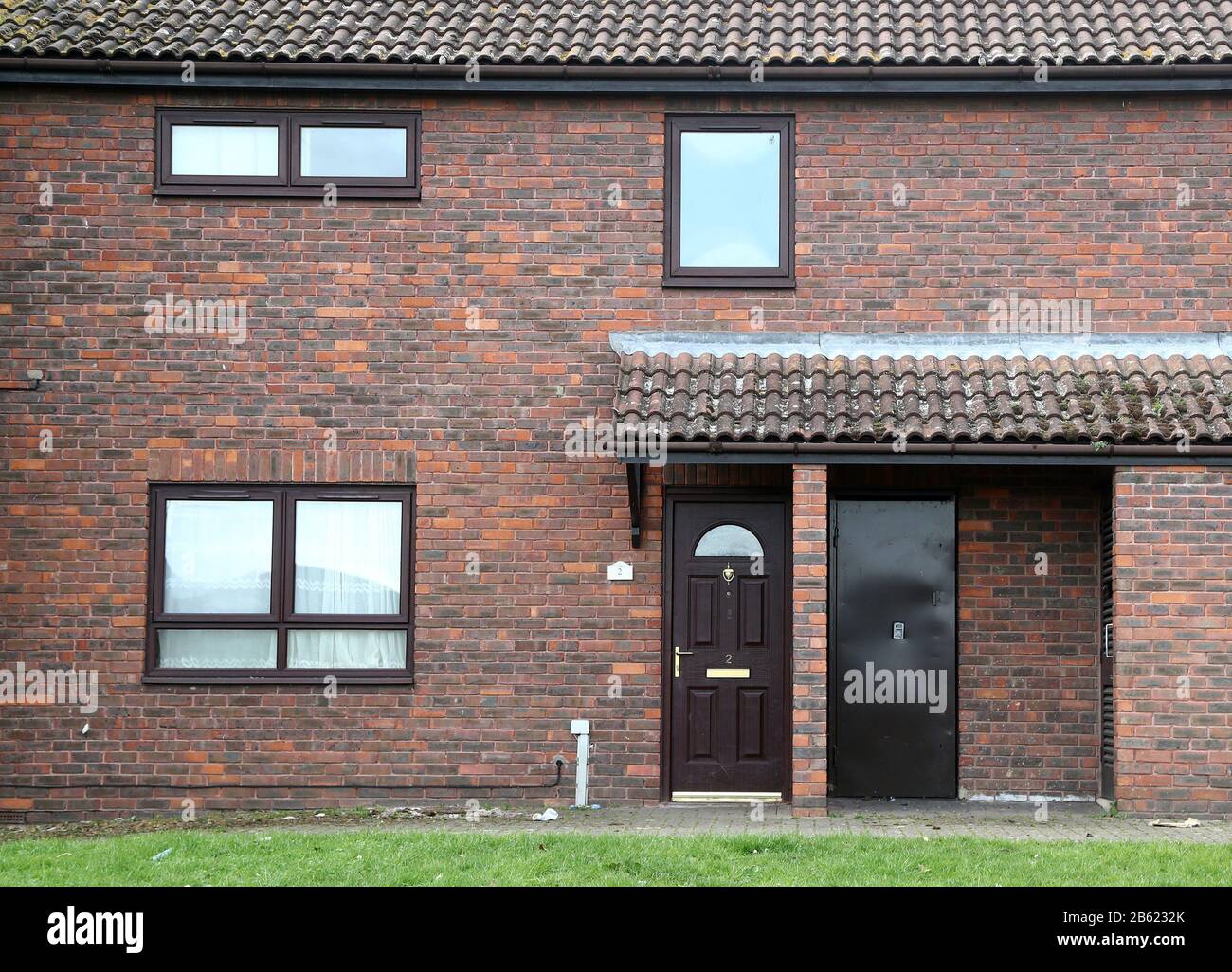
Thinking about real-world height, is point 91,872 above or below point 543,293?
below

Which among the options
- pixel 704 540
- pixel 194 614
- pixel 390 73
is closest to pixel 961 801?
pixel 704 540

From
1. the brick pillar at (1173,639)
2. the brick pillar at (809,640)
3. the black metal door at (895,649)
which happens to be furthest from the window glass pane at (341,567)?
the brick pillar at (1173,639)

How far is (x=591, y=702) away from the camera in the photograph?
39.0 ft

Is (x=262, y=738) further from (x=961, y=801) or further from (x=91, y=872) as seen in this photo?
(x=961, y=801)

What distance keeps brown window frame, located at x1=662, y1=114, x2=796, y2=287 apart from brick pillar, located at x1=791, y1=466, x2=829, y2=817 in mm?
1814

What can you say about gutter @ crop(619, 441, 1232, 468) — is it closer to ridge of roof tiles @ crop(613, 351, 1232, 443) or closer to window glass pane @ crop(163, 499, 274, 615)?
ridge of roof tiles @ crop(613, 351, 1232, 443)

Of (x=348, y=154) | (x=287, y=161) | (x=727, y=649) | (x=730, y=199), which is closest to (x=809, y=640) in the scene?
(x=727, y=649)

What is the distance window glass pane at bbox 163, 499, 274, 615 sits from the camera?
474 inches

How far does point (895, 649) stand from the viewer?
1210 centimetres

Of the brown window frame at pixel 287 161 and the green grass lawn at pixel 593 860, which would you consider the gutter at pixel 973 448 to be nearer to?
the green grass lawn at pixel 593 860

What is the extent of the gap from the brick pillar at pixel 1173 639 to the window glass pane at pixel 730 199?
3.40m

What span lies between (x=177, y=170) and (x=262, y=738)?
4601 mm

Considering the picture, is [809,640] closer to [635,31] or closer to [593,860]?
[593,860]

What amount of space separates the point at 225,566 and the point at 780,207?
17.3ft
